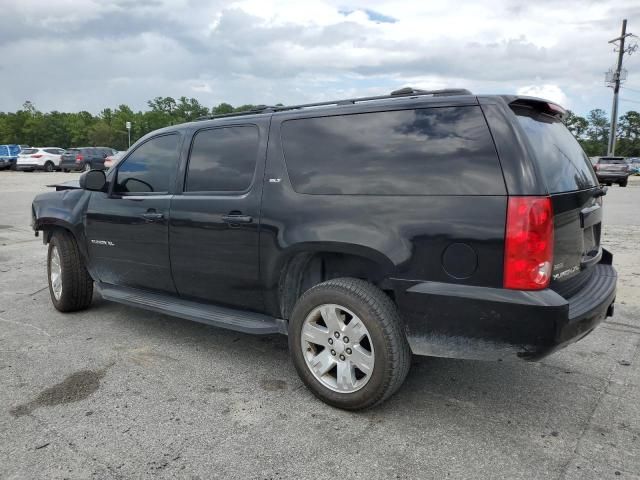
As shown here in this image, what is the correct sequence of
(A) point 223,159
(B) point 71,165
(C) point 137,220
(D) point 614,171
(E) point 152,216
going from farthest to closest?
1. (B) point 71,165
2. (D) point 614,171
3. (C) point 137,220
4. (E) point 152,216
5. (A) point 223,159

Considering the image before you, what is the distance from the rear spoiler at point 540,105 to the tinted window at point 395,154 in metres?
0.26

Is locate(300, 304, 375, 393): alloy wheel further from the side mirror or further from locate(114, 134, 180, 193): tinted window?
the side mirror

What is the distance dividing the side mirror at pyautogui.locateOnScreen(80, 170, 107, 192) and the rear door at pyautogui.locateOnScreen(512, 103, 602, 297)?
335 cm

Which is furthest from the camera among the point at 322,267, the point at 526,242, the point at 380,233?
the point at 322,267

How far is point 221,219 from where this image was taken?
3.67m

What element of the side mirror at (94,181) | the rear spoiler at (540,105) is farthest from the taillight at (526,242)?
the side mirror at (94,181)

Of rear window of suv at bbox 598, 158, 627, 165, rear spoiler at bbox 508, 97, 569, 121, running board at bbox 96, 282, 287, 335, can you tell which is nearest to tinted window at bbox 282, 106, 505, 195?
rear spoiler at bbox 508, 97, 569, 121

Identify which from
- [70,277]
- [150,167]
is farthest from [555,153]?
[70,277]

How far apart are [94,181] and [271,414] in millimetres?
2597

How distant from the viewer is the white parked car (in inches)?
1352

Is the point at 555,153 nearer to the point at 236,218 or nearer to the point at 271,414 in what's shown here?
the point at 236,218

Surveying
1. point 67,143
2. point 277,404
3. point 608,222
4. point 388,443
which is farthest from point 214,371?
point 67,143

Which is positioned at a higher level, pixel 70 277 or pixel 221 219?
pixel 221 219

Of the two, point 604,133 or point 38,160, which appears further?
point 604,133
